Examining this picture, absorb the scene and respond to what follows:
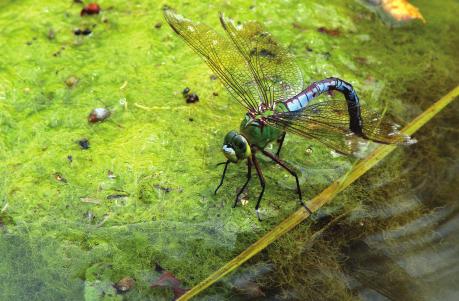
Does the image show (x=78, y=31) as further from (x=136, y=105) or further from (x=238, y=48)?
(x=238, y=48)

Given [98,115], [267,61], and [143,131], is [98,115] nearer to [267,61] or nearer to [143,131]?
[143,131]

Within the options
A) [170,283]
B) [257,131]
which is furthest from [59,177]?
[257,131]

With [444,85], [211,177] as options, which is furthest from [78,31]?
[444,85]

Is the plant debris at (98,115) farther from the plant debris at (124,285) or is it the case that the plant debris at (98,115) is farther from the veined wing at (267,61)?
the plant debris at (124,285)

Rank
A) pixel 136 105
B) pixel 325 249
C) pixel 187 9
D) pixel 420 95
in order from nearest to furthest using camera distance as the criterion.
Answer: pixel 325 249, pixel 136 105, pixel 420 95, pixel 187 9

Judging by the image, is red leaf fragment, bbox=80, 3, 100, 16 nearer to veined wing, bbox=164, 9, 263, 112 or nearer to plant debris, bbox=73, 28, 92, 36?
plant debris, bbox=73, 28, 92, 36

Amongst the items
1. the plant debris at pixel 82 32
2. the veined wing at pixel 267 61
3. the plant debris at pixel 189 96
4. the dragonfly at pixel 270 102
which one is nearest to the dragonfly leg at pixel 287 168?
the dragonfly at pixel 270 102
